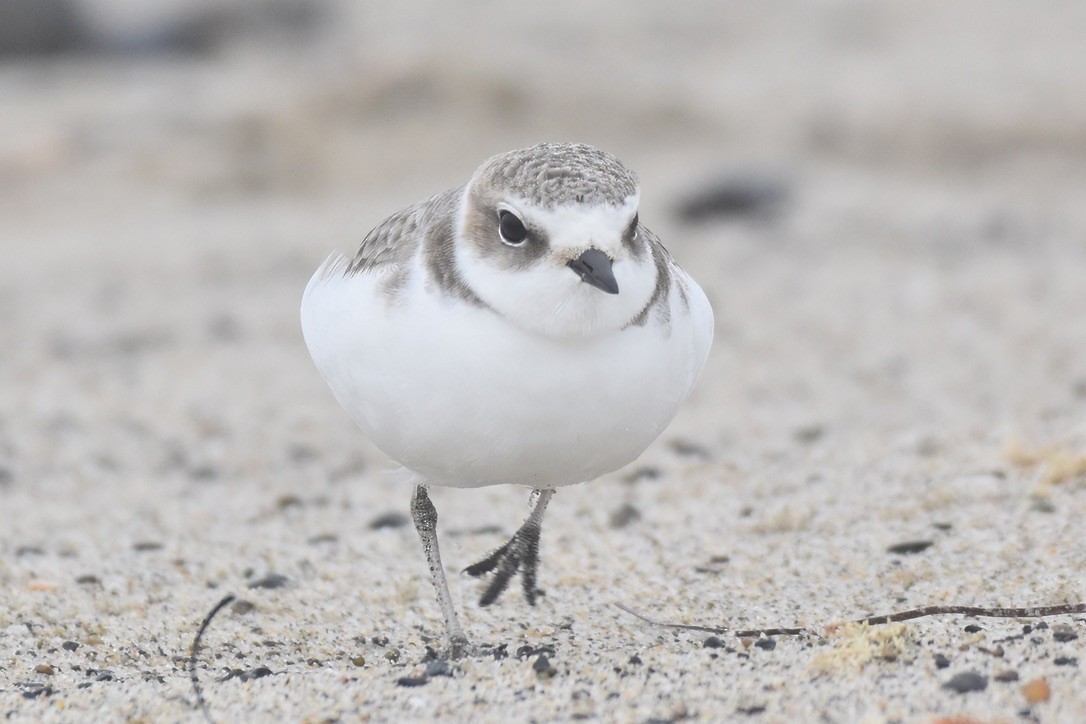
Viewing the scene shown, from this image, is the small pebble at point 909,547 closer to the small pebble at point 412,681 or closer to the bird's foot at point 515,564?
the bird's foot at point 515,564

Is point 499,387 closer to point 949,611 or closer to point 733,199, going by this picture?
point 949,611

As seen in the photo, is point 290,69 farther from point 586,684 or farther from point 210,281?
point 586,684

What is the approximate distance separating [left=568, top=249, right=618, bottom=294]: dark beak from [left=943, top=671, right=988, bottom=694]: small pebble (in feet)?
3.96

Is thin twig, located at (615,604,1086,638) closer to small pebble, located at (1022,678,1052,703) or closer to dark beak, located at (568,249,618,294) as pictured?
small pebble, located at (1022,678,1052,703)

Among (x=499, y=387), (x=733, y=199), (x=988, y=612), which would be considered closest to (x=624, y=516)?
(x=988, y=612)

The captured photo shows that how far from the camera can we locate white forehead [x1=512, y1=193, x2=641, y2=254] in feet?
9.63

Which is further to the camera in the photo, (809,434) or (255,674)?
(809,434)

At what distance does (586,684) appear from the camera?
330 centimetres

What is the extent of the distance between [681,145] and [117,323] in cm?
500

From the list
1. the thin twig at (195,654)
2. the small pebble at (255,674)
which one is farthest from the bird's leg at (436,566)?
the thin twig at (195,654)

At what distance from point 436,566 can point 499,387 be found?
101 cm

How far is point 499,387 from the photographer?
9.95 ft

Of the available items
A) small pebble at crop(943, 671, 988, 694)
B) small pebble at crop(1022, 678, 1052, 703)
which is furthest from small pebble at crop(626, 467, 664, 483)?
small pebble at crop(1022, 678, 1052, 703)

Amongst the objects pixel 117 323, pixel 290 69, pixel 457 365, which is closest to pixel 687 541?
pixel 457 365
